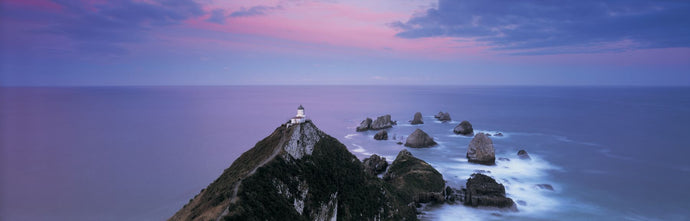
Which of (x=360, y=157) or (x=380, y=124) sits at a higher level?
(x=380, y=124)

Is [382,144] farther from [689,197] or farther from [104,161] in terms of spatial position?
[104,161]

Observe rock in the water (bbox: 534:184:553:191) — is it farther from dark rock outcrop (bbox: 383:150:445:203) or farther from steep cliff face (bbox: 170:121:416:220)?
steep cliff face (bbox: 170:121:416:220)

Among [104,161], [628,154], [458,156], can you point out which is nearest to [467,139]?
[458,156]

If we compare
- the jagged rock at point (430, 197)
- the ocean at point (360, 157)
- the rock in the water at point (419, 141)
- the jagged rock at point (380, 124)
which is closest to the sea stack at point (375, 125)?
the jagged rock at point (380, 124)

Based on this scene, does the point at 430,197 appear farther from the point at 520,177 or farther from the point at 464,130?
the point at 464,130

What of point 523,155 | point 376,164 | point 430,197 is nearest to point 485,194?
point 430,197

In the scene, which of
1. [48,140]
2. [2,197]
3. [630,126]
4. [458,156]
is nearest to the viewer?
[2,197]
